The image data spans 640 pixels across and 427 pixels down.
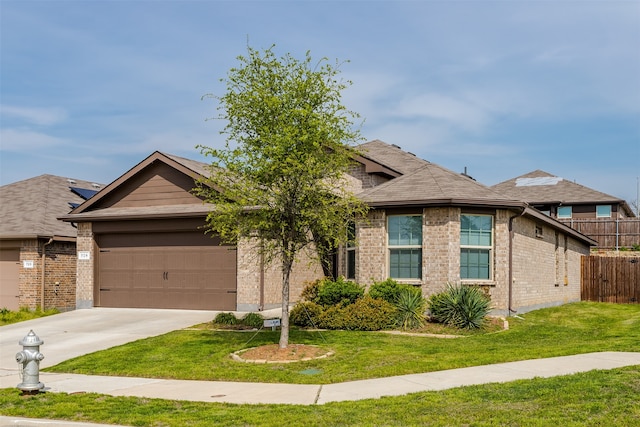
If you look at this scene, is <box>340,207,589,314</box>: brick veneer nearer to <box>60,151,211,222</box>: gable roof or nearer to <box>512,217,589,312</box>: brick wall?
<box>512,217,589,312</box>: brick wall

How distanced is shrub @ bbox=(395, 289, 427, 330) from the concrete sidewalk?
492 centimetres

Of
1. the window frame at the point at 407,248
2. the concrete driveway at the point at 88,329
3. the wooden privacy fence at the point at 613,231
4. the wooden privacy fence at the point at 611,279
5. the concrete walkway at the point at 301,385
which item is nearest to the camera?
the concrete walkway at the point at 301,385

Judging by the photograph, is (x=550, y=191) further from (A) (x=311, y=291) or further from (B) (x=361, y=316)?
(B) (x=361, y=316)

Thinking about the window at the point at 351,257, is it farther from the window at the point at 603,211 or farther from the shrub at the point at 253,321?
the window at the point at 603,211

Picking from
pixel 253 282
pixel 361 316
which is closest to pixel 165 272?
pixel 253 282

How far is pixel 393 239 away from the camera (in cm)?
1839

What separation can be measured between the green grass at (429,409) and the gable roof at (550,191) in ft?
110

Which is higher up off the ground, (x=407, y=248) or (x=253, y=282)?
(x=407, y=248)

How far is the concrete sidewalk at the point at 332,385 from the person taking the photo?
956cm

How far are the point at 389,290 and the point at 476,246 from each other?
2.78m

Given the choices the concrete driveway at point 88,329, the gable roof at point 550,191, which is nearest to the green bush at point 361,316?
the concrete driveway at point 88,329

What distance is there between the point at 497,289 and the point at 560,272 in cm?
821

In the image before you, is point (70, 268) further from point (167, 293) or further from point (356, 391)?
point (356, 391)

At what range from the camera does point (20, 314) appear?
70.7ft
